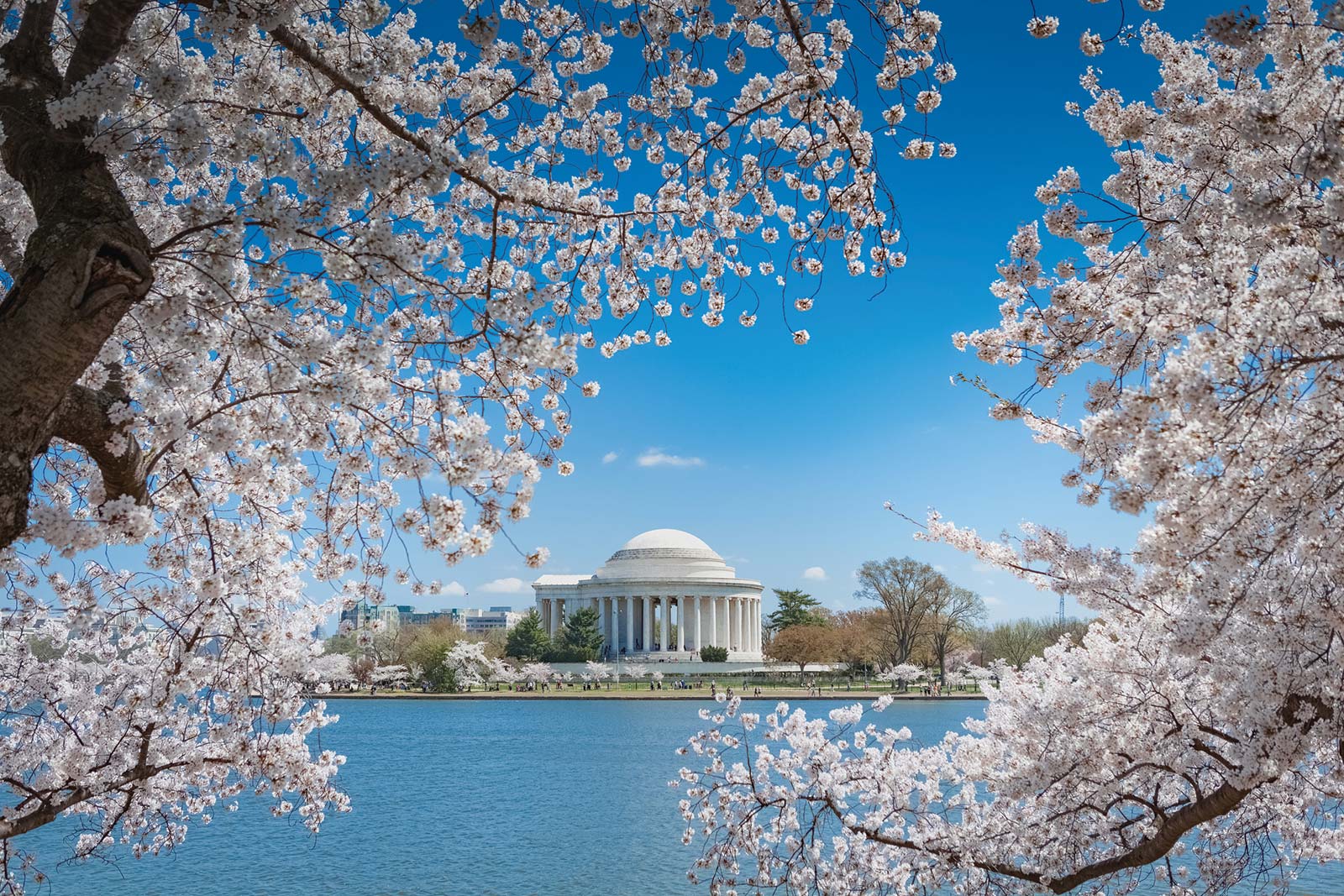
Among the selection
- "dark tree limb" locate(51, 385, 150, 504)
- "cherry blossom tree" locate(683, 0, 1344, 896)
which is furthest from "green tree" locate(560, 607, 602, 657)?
"dark tree limb" locate(51, 385, 150, 504)

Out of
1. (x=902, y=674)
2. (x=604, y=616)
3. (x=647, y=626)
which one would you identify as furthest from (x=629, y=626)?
(x=902, y=674)

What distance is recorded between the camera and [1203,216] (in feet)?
13.0

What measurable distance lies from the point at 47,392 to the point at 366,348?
904 millimetres

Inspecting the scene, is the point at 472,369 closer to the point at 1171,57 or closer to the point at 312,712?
the point at 1171,57

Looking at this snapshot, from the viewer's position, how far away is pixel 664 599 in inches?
2844

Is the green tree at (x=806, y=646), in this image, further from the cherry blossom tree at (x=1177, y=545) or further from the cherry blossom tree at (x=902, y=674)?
the cherry blossom tree at (x=1177, y=545)

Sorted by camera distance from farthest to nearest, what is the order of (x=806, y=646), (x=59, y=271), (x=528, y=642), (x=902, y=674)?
(x=528, y=642) < (x=806, y=646) < (x=902, y=674) < (x=59, y=271)

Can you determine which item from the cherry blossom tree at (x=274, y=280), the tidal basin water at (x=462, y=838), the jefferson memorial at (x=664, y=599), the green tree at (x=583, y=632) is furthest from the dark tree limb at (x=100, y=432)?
the jefferson memorial at (x=664, y=599)

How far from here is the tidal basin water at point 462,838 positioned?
12461 millimetres

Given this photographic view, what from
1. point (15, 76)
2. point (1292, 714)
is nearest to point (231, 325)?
point (15, 76)

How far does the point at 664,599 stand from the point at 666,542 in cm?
544

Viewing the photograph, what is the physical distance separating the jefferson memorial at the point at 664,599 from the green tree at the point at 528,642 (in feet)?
29.0

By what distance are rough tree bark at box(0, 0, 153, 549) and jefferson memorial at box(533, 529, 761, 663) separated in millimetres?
67927

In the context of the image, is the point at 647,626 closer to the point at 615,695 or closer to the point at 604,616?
the point at 604,616
